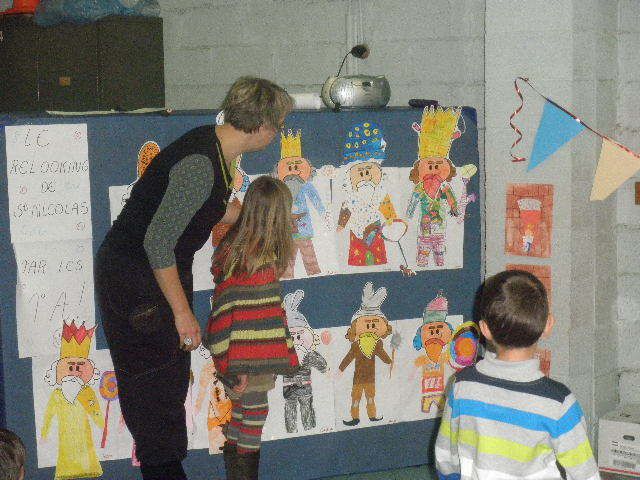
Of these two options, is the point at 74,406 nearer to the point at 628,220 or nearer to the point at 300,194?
the point at 300,194

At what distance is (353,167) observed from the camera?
103 inches

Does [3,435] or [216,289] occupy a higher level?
[216,289]

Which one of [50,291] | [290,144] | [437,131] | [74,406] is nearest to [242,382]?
[74,406]

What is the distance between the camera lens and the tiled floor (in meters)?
2.71

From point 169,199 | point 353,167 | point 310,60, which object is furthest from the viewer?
point 310,60

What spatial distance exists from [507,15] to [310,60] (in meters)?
0.94

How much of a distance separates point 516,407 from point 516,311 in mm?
180

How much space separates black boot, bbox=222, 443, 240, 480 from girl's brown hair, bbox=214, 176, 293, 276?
53cm

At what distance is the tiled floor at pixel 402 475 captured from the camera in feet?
8.89

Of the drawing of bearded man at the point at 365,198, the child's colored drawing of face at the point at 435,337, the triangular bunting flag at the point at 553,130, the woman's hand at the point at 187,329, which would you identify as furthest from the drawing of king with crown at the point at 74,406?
the triangular bunting flag at the point at 553,130

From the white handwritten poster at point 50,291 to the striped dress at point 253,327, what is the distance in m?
0.37

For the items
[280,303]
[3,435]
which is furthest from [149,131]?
[3,435]

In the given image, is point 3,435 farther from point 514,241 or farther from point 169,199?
point 514,241

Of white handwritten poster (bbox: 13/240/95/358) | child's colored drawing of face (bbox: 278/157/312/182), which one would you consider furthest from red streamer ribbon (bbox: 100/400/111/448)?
child's colored drawing of face (bbox: 278/157/312/182)
